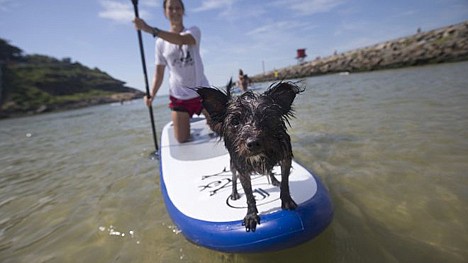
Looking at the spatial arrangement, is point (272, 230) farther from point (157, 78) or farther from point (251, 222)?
point (157, 78)

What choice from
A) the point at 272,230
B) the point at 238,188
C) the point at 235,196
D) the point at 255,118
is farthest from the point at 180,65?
the point at 272,230

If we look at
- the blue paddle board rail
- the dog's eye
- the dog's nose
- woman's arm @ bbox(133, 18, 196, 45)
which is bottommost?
the blue paddle board rail

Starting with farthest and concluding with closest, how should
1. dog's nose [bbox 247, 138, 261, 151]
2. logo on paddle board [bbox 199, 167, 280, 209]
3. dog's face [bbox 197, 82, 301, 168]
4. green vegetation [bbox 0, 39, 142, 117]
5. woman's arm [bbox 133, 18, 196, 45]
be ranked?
1. green vegetation [bbox 0, 39, 142, 117]
2. woman's arm [bbox 133, 18, 196, 45]
3. logo on paddle board [bbox 199, 167, 280, 209]
4. dog's face [bbox 197, 82, 301, 168]
5. dog's nose [bbox 247, 138, 261, 151]

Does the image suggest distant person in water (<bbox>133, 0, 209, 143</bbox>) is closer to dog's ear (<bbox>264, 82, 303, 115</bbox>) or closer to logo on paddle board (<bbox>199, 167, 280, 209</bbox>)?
logo on paddle board (<bbox>199, 167, 280, 209</bbox>)

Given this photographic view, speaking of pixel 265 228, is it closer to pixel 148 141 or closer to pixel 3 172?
pixel 148 141

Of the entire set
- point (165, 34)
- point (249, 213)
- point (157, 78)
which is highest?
point (165, 34)

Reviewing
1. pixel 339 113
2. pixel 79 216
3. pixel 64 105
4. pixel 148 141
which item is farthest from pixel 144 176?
pixel 64 105

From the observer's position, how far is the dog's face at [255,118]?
2.60 meters

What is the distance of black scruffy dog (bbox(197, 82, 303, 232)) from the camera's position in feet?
8.61

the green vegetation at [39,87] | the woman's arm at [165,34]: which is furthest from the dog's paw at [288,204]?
the green vegetation at [39,87]

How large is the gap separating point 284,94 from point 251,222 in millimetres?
1468

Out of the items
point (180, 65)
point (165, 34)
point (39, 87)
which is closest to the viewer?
point (165, 34)

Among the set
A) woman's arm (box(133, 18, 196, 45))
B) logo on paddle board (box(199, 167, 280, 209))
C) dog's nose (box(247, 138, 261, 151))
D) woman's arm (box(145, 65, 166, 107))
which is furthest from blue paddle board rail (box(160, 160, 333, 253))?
woman's arm (box(145, 65, 166, 107))

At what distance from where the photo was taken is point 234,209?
350 centimetres
